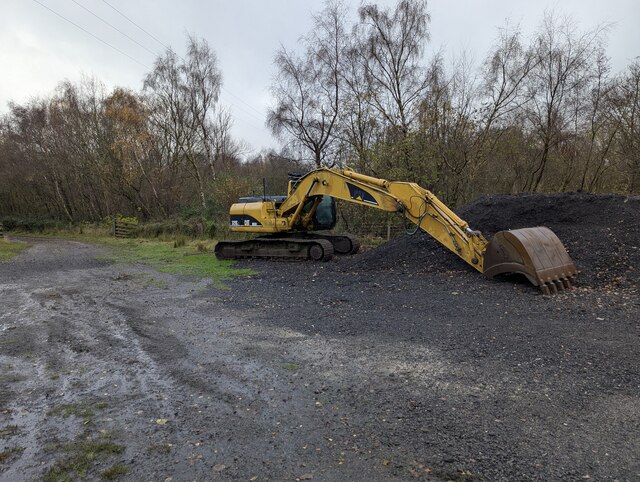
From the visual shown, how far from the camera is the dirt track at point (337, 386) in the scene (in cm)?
320

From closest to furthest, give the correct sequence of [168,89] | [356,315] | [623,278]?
1. [356,315]
2. [623,278]
3. [168,89]

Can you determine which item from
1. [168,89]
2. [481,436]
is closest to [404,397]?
[481,436]

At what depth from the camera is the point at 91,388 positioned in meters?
4.58

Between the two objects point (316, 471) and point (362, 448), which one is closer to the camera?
point (316, 471)

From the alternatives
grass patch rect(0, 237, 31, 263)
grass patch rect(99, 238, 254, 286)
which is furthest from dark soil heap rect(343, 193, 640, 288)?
grass patch rect(0, 237, 31, 263)

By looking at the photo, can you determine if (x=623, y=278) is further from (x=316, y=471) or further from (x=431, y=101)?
(x=431, y=101)

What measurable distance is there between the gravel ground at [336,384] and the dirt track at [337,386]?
0.02 m

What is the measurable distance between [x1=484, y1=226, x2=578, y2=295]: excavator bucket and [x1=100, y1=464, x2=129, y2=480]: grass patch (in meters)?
6.55

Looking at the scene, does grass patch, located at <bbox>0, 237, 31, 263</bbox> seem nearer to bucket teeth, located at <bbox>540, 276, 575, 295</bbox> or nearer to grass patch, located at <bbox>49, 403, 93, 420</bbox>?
grass patch, located at <bbox>49, 403, 93, 420</bbox>

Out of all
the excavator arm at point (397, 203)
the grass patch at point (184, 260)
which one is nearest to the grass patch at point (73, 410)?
the grass patch at point (184, 260)

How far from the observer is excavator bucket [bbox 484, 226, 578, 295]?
25.3 feet

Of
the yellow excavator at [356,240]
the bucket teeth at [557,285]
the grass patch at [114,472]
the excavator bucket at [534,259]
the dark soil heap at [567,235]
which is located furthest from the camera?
the dark soil heap at [567,235]

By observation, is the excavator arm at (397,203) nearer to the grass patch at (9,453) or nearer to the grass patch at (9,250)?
the grass patch at (9,453)

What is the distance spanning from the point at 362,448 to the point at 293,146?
22.0 metres
